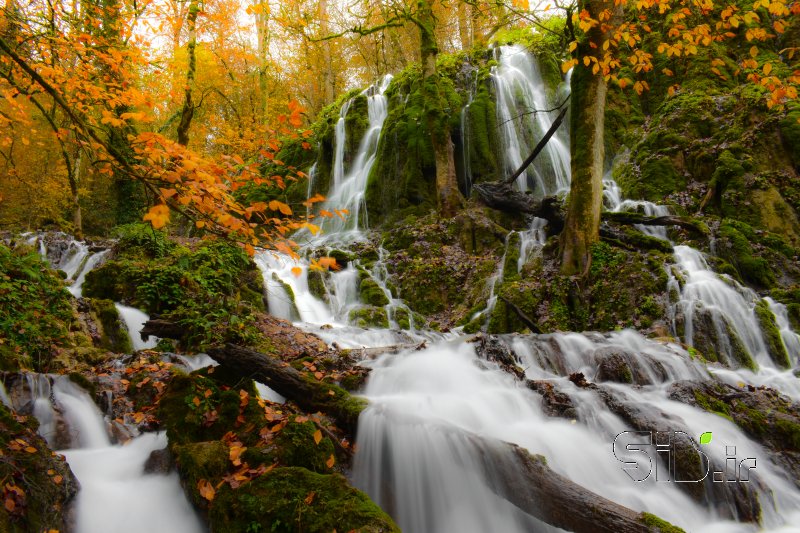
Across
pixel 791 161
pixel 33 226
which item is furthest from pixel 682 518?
pixel 33 226

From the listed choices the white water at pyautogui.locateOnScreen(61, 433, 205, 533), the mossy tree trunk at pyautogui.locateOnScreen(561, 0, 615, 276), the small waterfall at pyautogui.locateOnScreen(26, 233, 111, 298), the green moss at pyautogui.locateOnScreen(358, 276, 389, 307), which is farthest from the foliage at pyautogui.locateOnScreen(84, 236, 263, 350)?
the mossy tree trunk at pyautogui.locateOnScreen(561, 0, 615, 276)

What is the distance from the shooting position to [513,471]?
2846 millimetres

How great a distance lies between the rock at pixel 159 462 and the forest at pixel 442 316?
1.1 inches

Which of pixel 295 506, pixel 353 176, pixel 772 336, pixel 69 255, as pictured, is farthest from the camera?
pixel 353 176

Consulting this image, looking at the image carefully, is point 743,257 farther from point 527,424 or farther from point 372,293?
point 372,293

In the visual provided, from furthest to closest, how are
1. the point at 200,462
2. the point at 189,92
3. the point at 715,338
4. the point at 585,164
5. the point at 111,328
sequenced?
the point at 189,92 → the point at 585,164 → the point at 715,338 → the point at 111,328 → the point at 200,462

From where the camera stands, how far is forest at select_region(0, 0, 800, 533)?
2.95 metres

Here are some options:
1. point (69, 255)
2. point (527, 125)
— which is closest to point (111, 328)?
point (69, 255)

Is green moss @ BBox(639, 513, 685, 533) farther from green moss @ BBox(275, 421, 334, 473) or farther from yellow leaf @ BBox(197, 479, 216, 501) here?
yellow leaf @ BBox(197, 479, 216, 501)

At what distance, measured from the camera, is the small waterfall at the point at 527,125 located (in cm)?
1295

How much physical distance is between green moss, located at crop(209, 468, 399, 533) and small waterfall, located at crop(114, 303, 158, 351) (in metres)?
4.06

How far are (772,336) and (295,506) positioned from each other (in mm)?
7188

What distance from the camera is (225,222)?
2609 mm

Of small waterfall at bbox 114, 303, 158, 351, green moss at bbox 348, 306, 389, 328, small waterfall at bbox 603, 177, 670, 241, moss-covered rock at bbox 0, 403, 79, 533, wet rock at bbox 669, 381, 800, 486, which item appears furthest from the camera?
green moss at bbox 348, 306, 389, 328
